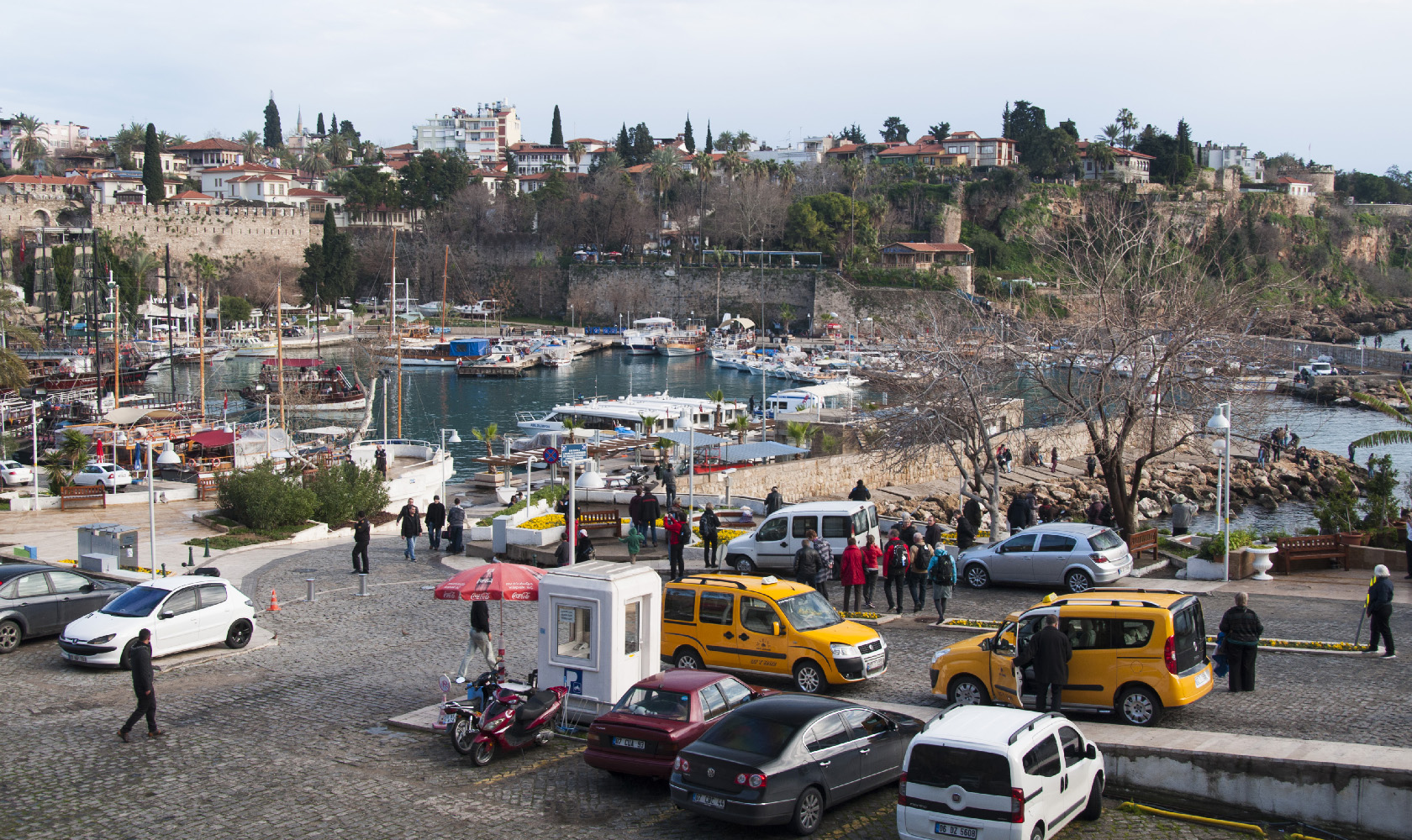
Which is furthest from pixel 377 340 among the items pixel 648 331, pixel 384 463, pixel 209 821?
pixel 209 821

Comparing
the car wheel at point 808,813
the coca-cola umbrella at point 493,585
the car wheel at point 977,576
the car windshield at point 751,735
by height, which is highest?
the coca-cola umbrella at point 493,585

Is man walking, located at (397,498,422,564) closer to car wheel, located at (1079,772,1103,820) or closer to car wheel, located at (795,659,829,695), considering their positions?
car wheel, located at (795,659,829,695)

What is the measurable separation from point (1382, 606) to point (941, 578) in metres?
5.72

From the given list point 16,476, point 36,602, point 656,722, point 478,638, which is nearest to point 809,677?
point 656,722

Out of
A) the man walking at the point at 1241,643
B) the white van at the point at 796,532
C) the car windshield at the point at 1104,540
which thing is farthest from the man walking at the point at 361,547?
the man walking at the point at 1241,643

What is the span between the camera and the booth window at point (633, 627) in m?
12.1

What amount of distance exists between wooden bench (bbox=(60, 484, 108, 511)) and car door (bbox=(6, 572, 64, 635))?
14.2m

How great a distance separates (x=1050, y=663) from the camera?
11391 mm

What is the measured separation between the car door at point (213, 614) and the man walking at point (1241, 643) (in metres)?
12.9

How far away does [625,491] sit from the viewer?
2697 cm

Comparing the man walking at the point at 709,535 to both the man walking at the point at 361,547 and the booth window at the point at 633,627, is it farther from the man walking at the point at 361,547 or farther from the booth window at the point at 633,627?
the booth window at the point at 633,627

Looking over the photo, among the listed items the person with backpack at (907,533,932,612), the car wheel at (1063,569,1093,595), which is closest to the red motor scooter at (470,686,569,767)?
the person with backpack at (907,533,932,612)

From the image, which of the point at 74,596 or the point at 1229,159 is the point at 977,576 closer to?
the point at 74,596

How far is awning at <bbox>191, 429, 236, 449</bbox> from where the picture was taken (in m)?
41.1
